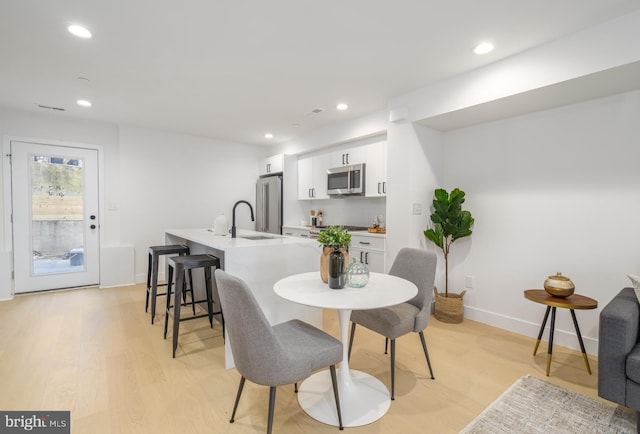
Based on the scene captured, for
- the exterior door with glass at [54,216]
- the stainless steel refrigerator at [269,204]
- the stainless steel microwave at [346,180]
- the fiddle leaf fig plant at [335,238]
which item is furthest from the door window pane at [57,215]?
the fiddle leaf fig plant at [335,238]

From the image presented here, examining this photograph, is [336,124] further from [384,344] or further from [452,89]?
[384,344]

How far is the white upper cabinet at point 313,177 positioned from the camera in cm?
482

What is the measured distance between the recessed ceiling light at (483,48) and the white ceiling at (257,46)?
0.05 m

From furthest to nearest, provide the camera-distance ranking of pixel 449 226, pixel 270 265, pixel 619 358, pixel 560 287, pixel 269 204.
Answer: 1. pixel 269 204
2. pixel 449 226
3. pixel 270 265
4. pixel 560 287
5. pixel 619 358

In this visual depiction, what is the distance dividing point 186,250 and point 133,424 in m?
1.93

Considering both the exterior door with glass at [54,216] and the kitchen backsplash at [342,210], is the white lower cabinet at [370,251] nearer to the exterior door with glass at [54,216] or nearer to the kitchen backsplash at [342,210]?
the kitchen backsplash at [342,210]

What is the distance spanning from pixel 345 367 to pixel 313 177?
3.49 meters

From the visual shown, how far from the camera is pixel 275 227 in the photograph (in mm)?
5480

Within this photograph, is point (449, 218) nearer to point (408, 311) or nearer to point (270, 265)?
point (408, 311)

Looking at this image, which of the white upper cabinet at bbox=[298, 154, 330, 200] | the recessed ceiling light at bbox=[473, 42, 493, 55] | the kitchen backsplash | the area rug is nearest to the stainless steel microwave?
the white upper cabinet at bbox=[298, 154, 330, 200]

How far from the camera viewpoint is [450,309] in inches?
129

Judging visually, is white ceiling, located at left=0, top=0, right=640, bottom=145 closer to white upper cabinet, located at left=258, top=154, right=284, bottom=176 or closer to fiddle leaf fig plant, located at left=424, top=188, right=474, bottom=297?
fiddle leaf fig plant, located at left=424, top=188, right=474, bottom=297

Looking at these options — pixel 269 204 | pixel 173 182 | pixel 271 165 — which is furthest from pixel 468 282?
pixel 173 182

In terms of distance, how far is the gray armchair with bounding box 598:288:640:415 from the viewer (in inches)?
62.9
